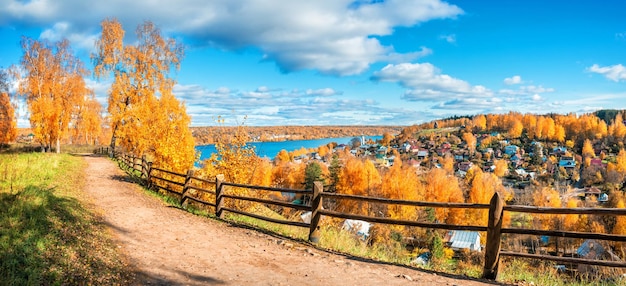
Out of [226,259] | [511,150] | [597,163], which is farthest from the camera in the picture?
[511,150]

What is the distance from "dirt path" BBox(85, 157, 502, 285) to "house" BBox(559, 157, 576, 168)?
453 feet

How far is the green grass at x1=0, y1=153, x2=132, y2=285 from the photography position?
18.8ft

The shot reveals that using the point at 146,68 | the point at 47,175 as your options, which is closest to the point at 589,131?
the point at 146,68

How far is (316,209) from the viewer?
9.41 meters

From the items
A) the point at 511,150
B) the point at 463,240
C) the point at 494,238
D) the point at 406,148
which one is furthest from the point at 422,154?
the point at 494,238

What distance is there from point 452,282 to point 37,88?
3930cm

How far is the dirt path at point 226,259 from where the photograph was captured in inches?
267

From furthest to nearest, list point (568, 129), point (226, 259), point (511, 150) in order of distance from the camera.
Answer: point (568, 129) < point (511, 150) < point (226, 259)

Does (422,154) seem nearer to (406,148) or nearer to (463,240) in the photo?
(406,148)

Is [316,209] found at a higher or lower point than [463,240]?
higher

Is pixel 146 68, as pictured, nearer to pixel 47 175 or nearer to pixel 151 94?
pixel 151 94

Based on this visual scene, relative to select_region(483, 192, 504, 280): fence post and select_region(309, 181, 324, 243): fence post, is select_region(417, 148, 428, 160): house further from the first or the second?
select_region(483, 192, 504, 280): fence post

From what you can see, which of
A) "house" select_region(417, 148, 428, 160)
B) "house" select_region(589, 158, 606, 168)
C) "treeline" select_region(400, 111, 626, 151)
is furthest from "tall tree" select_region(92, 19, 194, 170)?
"treeline" select_region(400, 111, 626, 151)

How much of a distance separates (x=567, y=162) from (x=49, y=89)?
13900cm
